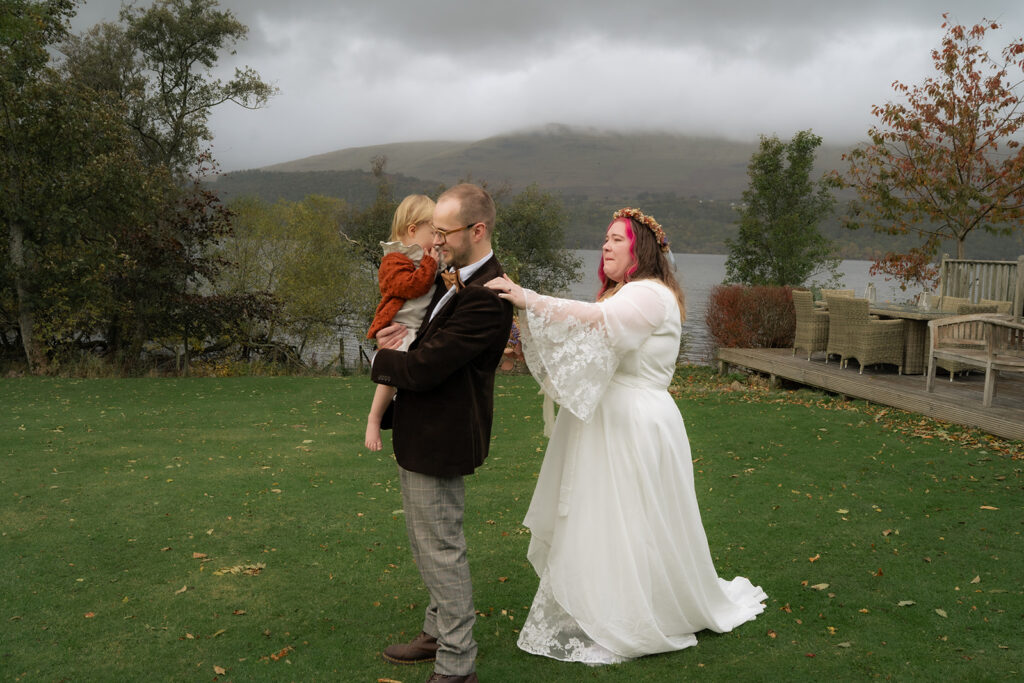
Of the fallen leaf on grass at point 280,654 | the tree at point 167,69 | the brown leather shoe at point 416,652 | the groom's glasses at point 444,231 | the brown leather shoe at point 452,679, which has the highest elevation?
the tree at point 167,69

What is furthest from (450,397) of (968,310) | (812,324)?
(812,324)

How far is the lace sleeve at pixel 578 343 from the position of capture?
3.48 m

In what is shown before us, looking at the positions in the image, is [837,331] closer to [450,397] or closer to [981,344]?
[981,344]

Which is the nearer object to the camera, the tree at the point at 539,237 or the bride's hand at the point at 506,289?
the bride's hand at the point at 506,289

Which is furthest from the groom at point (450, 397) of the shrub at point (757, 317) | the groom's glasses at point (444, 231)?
the shrub at point (757, 317)

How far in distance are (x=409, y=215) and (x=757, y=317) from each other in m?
15.4

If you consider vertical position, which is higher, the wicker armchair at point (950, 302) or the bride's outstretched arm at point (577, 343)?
the bride's outstretched arm at point (577, 343)

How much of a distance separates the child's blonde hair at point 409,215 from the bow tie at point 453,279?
317 millimetres

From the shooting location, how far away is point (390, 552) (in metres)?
5.27

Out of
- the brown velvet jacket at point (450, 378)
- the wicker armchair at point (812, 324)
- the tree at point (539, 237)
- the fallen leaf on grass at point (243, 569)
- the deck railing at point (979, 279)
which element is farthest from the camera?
the tree at point (539, 237)

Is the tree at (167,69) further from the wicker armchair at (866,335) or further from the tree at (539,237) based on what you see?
the wicker armchair at (866,335)

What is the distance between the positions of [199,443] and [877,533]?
22.2ft

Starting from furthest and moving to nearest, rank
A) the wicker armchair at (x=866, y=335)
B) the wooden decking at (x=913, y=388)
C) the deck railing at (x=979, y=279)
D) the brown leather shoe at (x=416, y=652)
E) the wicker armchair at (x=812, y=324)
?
the wicker armchair at (x=812, y=324) → the deck railing at (x=979, y=279) → the wicker armchair at (x=866, y=335) → the wooden decking at (x=913, y=388) → the brown leather shoe at (x=416, y=652)

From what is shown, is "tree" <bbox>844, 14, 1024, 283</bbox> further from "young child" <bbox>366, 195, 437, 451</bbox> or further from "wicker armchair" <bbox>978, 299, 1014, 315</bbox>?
"young child" <bbox>366, 195, 437, 451</bbox>
